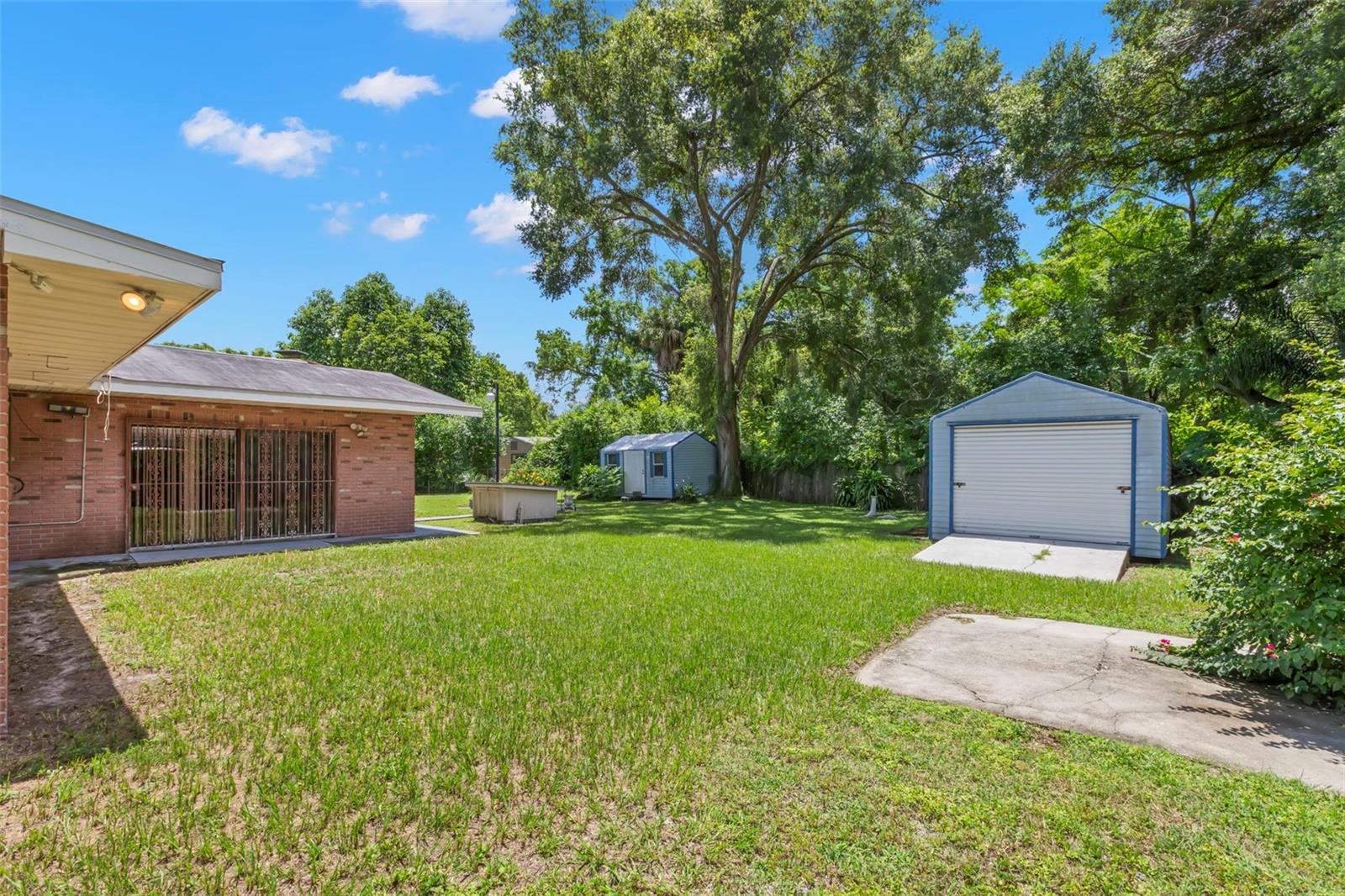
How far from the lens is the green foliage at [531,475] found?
15305mm

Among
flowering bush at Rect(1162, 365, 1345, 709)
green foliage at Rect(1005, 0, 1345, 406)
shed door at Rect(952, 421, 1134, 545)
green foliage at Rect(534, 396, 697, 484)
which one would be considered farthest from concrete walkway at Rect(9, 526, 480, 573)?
green foliage at Rect(1005, 0, 1345, 406)

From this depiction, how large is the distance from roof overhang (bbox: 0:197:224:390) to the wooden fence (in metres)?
15.9

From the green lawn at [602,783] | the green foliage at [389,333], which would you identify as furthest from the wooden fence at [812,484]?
the green foliage at [389,333]

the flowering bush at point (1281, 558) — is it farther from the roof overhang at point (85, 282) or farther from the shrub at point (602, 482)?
the shrub at point (602, 482)

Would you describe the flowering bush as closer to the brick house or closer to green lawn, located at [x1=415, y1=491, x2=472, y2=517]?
the brick house

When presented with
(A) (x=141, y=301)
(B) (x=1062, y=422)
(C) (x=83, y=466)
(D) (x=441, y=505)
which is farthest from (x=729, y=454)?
(A) (x=141, y=301)

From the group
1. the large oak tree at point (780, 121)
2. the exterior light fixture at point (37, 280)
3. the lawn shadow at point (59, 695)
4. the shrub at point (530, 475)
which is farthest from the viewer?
the shrub at point (530, 475)

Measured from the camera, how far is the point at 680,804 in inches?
101

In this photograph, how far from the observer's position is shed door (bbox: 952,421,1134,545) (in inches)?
369

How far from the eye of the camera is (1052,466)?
32.8 ft

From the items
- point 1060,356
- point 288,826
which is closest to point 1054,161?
point 1060,356

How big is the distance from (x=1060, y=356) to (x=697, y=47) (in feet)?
38.9

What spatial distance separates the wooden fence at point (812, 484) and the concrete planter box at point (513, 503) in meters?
8.51

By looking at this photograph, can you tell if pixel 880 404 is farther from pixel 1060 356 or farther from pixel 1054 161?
pixel 1054 161
